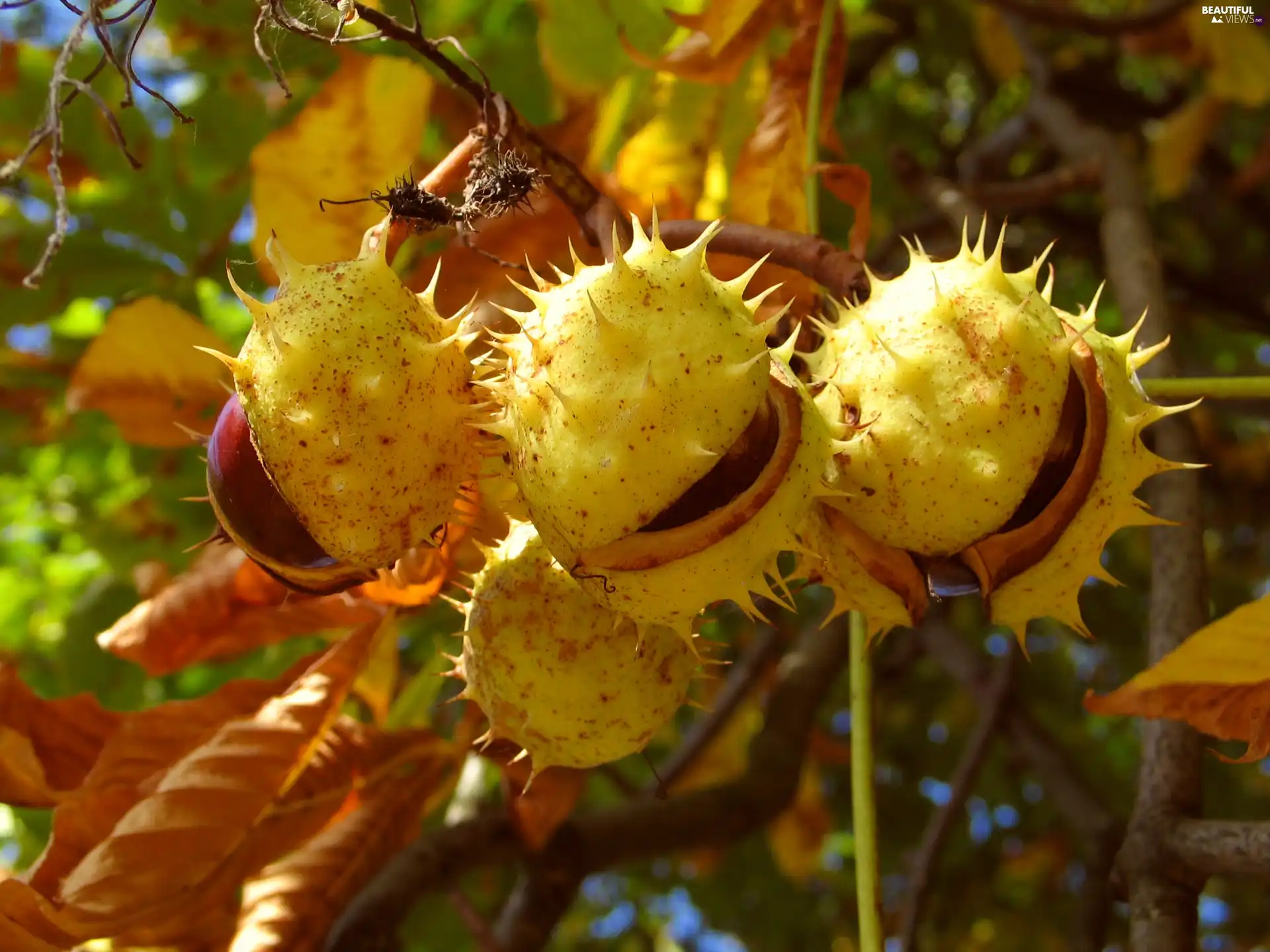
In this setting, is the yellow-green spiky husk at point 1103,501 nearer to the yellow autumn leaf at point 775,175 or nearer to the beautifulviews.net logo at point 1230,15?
the yellow autumn leaf at point 775,175

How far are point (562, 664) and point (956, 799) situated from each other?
1.23 metres

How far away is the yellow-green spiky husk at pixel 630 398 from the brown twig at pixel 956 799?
3.34ft

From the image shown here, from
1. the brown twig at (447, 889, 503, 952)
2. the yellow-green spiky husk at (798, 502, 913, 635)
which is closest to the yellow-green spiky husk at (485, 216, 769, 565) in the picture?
the yellow-green spiky husk at (798, 502, 913, 635)

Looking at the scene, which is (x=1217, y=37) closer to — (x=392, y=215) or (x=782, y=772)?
(x=782, y=772)

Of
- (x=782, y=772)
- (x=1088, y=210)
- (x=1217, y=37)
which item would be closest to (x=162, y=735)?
(x=782, y=772)

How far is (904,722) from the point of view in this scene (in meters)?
3.74

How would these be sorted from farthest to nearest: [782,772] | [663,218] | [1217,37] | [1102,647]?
1. [1102,647]
2. [1217,37]
3. [782,772]
4. [663,218]

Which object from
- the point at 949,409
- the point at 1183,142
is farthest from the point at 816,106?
the point at 1183,142

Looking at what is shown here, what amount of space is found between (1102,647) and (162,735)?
2.95m

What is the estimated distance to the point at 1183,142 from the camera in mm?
3107

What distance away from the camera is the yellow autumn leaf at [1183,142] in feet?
10.1

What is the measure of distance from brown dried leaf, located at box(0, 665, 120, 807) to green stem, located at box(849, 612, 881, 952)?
85 cm

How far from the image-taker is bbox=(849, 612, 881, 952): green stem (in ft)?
3.82

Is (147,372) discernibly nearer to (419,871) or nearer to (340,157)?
(340,157)
